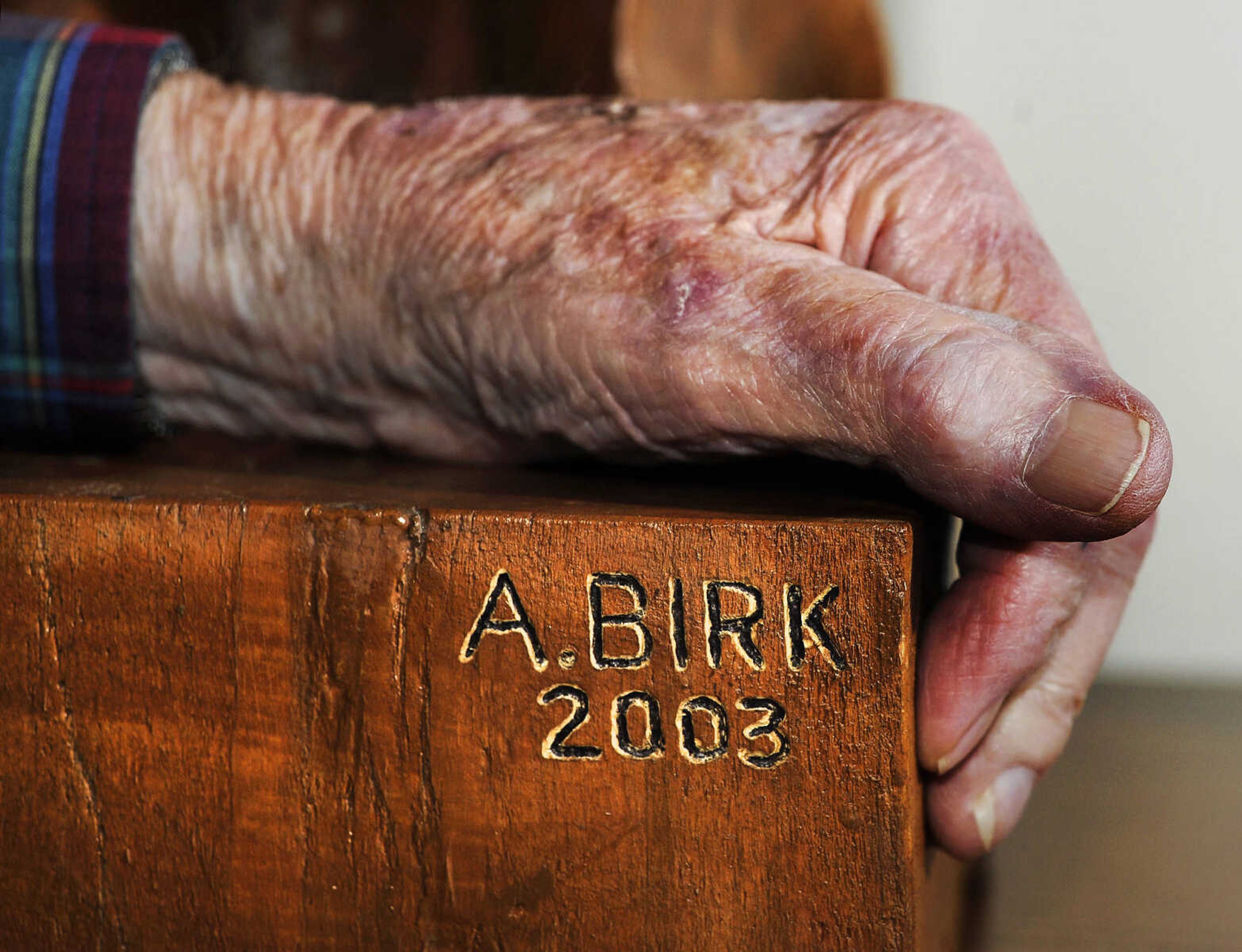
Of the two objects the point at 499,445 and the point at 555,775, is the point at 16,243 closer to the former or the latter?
the point at 499,445

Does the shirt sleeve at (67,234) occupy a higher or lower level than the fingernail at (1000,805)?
higher

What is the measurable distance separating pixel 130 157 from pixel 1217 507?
1.10 meters

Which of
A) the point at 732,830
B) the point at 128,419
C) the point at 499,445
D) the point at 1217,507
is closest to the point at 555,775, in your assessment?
the point at 732,830

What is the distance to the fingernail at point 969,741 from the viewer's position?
0.48 m

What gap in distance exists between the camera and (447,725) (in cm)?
45

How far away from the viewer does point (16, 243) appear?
24.0 inches

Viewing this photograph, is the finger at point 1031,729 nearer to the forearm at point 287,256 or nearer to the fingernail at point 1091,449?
the fingernail at point 1091,449

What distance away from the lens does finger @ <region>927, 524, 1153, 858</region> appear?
50 cm

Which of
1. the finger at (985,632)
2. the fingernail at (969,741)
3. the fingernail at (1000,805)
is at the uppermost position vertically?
the finger at (985,632)

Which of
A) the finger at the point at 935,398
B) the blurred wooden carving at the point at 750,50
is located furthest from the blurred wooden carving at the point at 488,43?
the finger at the point at 935,398

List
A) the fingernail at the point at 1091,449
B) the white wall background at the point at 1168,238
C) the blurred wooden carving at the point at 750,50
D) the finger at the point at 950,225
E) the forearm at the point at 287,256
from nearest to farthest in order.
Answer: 1. the fingernail at the point at 1091,449
2. the finger at the point at 950,225
3. the forearm at the point at 287,256
4. the blurred wooden carving at the point at 750,50
5. the white wall background at the point at 1168,238

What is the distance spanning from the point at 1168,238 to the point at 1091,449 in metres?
0.97

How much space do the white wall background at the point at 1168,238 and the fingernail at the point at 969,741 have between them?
0.86 metres

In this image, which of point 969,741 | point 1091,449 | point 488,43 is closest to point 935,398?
point 1091,449
